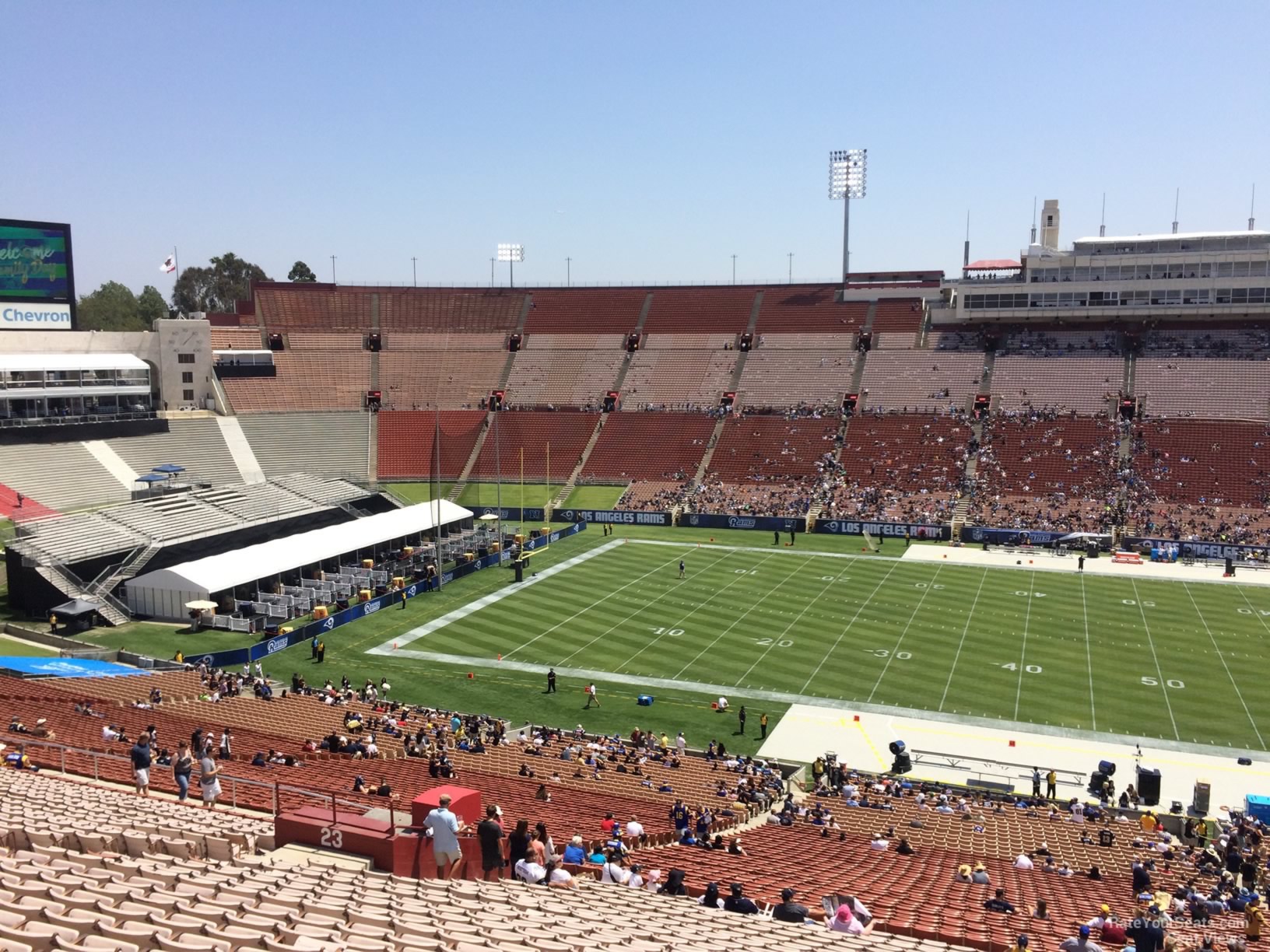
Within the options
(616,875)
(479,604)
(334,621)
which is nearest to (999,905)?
(616,875)

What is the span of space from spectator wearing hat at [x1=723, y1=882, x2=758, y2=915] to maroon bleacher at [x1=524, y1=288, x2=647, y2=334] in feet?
280

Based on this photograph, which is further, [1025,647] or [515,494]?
[515,494]

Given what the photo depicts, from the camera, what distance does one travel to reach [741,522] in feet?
225

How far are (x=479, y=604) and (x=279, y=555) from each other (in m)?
10.0

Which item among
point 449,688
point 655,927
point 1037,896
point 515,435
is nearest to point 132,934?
point 655,927

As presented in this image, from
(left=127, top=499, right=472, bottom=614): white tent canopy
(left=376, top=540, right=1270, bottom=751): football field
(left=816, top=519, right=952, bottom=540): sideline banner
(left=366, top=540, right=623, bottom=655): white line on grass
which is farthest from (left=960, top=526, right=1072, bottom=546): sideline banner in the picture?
(left=127, top=499, right=472, bottom=614): white tent canopy

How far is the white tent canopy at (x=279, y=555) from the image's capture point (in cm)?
4381

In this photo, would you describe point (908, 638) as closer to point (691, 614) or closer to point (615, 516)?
point (691, 614)

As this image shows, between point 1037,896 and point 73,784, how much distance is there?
17.2m

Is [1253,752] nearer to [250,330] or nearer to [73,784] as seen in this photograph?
[73,784]

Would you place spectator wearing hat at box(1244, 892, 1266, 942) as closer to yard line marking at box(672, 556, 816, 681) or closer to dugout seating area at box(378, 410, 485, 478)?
yard line marking at box(672, 556, 816, 681)

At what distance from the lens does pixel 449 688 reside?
123 feet

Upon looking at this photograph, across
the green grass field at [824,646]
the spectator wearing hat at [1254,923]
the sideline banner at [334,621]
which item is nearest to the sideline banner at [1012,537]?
the green grass field at [824,646]

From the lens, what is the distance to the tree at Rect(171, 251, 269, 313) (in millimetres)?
144875
